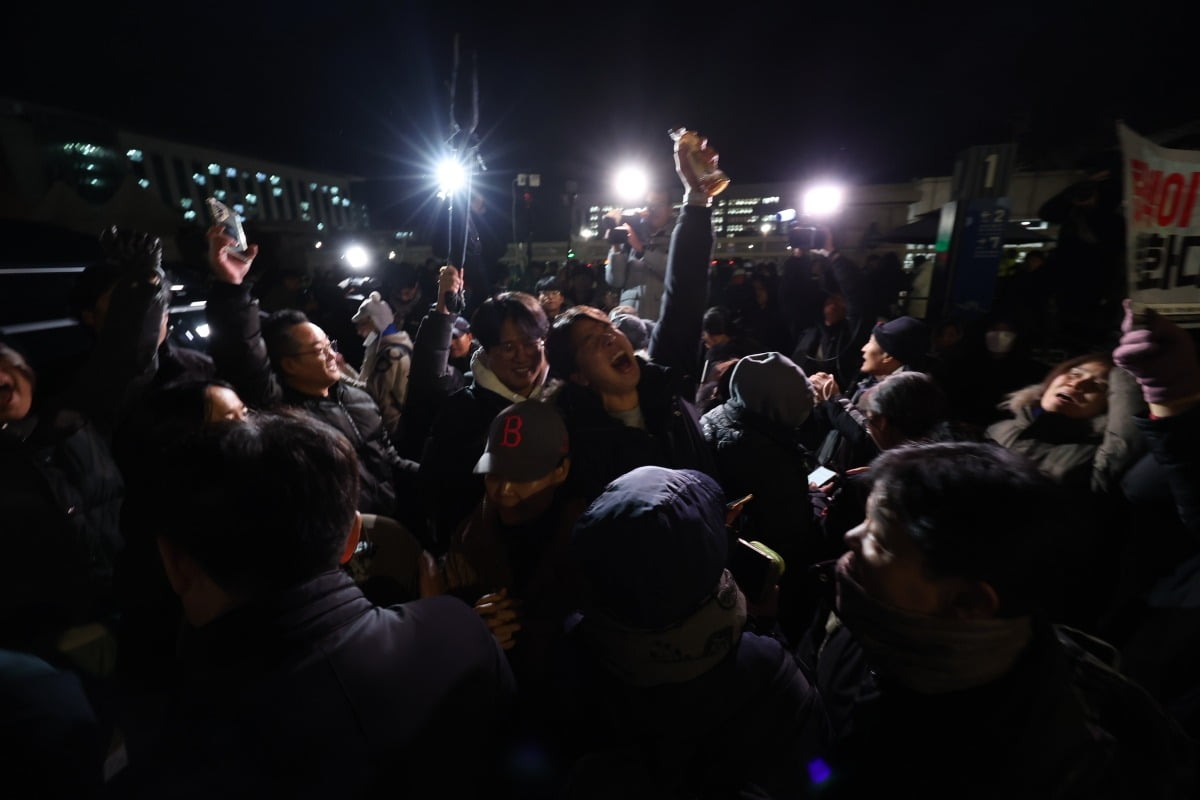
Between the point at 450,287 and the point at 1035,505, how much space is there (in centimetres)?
317

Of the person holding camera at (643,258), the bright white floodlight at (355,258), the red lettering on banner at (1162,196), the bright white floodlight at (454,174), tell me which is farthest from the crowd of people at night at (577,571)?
the bright white floodlight at (355,258)

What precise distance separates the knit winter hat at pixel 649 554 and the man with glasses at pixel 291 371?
179 centimetres

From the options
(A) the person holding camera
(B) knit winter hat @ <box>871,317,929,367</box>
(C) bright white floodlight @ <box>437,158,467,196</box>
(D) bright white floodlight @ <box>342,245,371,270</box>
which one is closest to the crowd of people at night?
(B) knit winter hat @ <box>871,317,929,367</box>

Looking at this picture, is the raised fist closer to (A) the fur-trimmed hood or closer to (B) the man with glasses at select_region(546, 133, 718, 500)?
(A) the fur-trimmed hood

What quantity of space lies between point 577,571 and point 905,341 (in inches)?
137

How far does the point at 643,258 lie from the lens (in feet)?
18.5

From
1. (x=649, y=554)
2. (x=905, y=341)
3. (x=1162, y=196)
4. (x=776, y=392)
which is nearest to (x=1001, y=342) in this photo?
(x=905, y=341)

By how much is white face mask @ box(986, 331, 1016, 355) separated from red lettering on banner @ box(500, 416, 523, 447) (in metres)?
5.06

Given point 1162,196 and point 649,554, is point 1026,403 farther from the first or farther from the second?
point 649,554

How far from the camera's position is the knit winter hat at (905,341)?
390 cm

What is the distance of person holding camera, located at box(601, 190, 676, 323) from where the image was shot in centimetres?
543

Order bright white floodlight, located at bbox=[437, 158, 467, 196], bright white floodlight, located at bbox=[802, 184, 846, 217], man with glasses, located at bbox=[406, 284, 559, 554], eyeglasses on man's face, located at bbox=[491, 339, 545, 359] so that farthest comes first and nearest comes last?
bright white floodlight, located at bbox=[802, 184, 846, 217], bright white floodlight, located at bbox=[437, 158, 467, 196], eyeglasses on man's face, located at bbox=[491, 339, 545, 359], man with glasses, located at bbox=[406, 284, 559, 554]

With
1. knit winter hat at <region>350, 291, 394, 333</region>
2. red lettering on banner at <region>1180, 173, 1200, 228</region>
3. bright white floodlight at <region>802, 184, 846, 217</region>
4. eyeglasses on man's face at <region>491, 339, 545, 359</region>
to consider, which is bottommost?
eyeglasses on man's face at <region>491, 339, 545, 359</region>

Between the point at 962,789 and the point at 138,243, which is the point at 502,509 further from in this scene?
the point at 138,243
